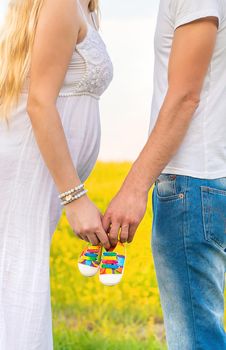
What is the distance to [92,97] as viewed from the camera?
7.34 ft

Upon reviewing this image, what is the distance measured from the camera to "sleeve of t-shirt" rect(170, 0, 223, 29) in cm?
189

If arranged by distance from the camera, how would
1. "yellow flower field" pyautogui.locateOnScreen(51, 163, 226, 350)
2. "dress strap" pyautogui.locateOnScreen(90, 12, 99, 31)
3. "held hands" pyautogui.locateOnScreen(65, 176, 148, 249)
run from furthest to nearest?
"yellow flower field" pyautogui.locateOnScreen(51, 163, 226, 350) → "dress strap" pyautogui.locateOnScreen(90, 12, 99, 31) → "held hands" pyautogui.locateOnScreen(65, 176, 148, 249)

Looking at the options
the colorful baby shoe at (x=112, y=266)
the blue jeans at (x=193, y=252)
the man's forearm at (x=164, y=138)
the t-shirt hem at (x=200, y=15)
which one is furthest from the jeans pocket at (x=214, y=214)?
the t-shirt hem at (x=200, y=15)

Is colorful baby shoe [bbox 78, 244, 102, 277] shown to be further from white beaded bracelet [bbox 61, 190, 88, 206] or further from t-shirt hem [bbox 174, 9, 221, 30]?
t-shirt hem [bbox 174, 9, 221, 30]

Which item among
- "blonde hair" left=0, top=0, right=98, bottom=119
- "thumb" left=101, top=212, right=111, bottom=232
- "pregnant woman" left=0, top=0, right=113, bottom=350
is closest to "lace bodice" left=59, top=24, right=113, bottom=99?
"pregnant woman" left=0, top=0, right=113, bottom=350

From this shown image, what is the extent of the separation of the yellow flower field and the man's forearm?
2295 millimetres

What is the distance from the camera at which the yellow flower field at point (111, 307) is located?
13.8ft

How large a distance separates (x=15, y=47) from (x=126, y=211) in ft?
1.62

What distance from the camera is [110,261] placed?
204 cm

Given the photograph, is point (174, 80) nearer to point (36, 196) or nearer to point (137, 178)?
point (137, 178)

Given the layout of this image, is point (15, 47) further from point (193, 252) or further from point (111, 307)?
point (111, 307)

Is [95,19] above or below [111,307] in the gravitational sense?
above

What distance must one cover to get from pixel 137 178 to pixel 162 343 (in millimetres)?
2325

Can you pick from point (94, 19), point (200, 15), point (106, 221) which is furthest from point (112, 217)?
point (94, 19)
